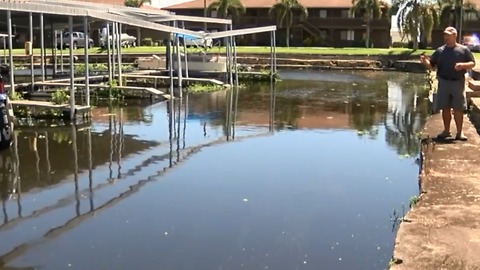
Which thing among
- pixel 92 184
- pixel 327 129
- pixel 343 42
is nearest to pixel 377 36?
pixel 343 42

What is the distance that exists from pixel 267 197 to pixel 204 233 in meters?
1.66

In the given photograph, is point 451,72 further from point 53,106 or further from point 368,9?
point 368,9

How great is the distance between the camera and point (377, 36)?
6425 cm

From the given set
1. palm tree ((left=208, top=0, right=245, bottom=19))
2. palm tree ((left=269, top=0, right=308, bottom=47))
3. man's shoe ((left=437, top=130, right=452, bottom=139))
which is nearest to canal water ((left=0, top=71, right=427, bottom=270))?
man's shoe ((left=437, top=130, right=452, bottom=139))

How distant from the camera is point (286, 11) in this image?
6303cm

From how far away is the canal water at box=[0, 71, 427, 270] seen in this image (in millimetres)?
6164

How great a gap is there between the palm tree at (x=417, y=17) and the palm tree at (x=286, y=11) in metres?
12.5

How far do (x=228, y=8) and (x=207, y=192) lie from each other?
58346 mm

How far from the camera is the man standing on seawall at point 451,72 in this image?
10031 millimetres

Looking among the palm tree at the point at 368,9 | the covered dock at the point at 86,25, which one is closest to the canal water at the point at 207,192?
the covered dock at the point at 86,25

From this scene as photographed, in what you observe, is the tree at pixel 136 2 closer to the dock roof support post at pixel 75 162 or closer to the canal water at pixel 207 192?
the canal water at pixel 207 192

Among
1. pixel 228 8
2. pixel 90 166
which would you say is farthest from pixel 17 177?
pixel 228 8

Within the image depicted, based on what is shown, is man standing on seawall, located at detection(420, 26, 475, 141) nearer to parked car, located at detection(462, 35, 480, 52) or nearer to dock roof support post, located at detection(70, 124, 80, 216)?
dock roof support post, located at detection(70, 124, 80, 216)

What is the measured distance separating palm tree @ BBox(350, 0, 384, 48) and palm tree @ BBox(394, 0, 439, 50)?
306 inches
